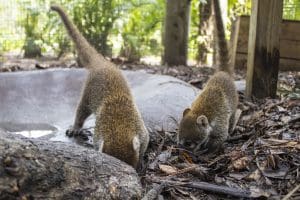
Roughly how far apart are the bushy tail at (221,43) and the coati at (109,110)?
3.89 feet

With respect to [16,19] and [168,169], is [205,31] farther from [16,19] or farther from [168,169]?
[168,169]

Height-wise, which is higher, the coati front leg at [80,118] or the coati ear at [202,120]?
the coati ear at [202,120]

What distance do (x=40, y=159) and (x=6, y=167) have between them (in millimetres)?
252

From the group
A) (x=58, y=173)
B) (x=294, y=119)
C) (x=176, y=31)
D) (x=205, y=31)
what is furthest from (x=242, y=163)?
(x=205, y=31)

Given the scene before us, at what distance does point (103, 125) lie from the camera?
4.02 meters

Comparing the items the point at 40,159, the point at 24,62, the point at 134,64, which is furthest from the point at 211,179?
the point at 24,62

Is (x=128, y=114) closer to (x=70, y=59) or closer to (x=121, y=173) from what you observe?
(x=121, y=173)

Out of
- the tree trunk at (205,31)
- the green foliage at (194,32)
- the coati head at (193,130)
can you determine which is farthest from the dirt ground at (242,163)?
the green foliage at (194,32)

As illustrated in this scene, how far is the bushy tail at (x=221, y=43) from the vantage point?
205 inches

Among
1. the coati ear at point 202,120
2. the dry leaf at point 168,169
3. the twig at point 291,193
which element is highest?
the coati ear at point 202,120

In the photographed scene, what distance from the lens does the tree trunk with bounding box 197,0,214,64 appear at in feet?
30.8

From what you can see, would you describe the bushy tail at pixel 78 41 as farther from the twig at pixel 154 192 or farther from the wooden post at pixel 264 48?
the twig at pixel 154 192

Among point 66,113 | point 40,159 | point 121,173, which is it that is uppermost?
point 40,159

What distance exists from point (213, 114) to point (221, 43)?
3.38ft
